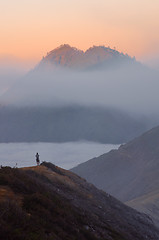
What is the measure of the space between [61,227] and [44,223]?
146 cm

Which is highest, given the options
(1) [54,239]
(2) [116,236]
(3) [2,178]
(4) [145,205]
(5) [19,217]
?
(3) [2,178]

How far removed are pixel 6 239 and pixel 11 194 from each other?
6.60 m

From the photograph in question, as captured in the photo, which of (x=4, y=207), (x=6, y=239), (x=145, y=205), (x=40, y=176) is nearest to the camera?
(x=6, y=239)

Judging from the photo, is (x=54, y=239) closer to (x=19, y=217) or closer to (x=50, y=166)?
(x=19, y=217)

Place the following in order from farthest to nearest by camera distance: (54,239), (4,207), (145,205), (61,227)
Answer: (145,205), (61,227), (4,207), (54,239)

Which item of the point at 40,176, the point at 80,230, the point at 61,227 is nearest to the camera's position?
the point at 61,227

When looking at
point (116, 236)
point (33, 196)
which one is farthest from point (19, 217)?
point (116, 236)

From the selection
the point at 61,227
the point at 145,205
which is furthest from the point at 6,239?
the point at 145,205

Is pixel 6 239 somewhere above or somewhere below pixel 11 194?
below

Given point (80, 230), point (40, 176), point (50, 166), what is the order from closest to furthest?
point (80, 230)
point (40, 176)
point (50, 166)

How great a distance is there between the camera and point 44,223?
17219 mm

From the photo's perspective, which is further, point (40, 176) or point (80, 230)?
point (40, 176)

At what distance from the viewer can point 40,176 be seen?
4075 centimetres

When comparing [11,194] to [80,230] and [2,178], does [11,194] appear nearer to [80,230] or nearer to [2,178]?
[2,178]
